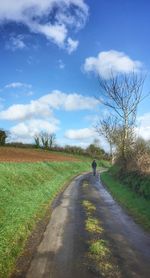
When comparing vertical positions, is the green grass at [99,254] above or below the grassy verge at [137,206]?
below

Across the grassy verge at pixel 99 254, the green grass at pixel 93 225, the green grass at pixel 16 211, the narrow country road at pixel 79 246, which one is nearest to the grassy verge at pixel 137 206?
the narrow country road at pixel 79 246

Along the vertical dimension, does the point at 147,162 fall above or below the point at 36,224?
above

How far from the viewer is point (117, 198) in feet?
84.7

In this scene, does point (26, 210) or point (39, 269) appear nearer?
point (39, 269)

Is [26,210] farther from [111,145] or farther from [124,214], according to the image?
[111,145]

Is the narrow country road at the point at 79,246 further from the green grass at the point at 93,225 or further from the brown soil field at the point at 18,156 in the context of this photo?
the brown soil field at the point at 18,156

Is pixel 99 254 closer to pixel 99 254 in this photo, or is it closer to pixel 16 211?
pixel 99 254

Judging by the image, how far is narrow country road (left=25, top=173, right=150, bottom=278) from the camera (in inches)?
Answer: 380

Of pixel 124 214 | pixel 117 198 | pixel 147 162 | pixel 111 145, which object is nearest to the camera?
pixel 124 214

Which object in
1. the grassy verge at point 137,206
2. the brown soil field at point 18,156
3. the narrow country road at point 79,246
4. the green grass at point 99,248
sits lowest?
the narrow country road at point 79,246

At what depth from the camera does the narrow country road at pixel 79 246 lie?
380 inches

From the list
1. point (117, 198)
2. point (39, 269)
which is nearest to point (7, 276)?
point (39, 269)

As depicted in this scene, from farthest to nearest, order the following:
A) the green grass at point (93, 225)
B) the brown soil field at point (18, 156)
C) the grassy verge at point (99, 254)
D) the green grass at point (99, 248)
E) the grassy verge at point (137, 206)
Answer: the brown soil field at point (18, 156) < the grassy verge at point (137, 206) < the green grass at point (93, 225) < the green grass at point (99, 248) < the grassy verge at point (99, 254)

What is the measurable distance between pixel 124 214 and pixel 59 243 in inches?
289
